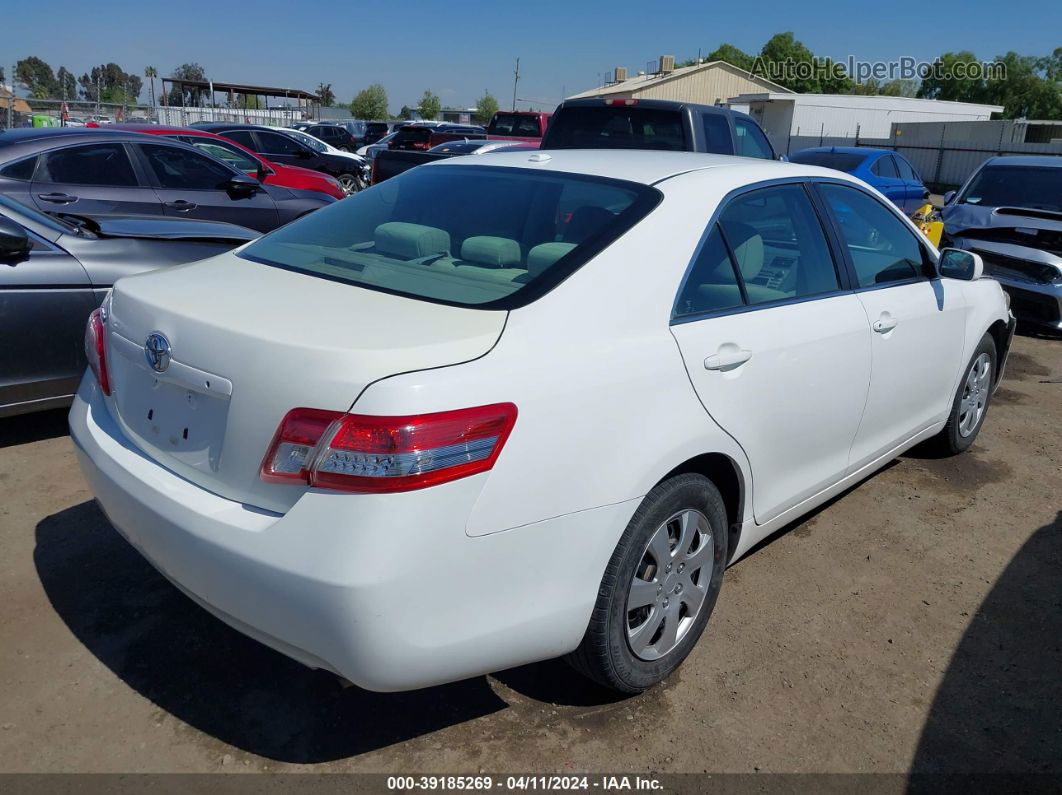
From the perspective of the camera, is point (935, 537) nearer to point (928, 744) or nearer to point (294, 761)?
point (928, 744)

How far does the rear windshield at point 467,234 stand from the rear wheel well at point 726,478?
730 mm

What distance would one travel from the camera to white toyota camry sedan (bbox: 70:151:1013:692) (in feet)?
6.51

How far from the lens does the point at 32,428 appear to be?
4.75 metres

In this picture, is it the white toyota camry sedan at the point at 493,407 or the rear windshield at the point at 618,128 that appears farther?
the rear windshield at the point at 618,128

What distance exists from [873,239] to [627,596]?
7.38 feet

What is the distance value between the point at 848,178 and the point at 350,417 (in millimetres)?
2694

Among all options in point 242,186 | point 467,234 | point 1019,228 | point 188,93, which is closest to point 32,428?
point 467,234

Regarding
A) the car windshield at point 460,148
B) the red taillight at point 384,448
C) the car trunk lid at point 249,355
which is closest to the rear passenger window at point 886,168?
the car windshield at point 460,148

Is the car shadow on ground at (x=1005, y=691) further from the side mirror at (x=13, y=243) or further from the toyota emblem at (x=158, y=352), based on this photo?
the side mirror at (x=13, y=243)

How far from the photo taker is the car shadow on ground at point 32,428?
4.58 metres

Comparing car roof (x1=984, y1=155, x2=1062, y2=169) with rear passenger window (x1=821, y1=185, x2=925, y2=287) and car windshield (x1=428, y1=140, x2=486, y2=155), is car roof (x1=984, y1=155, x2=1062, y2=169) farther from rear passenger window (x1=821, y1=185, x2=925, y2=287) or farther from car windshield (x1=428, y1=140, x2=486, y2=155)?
car windshield (x1=428, y1=140, x2=486, y2=155)

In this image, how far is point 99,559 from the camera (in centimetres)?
341

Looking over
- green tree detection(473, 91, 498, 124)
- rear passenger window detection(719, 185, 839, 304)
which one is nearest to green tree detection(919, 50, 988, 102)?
green tree detection(473, 91, 498, 124)

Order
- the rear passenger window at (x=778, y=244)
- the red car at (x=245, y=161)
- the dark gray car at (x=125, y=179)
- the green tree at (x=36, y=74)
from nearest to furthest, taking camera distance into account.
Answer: the rear passenger window at (x=778, y=244) → the dark gray car at (x=125, y=179) → the red car at (x=245, y=161) → the green tree at (x=36, y=74)
